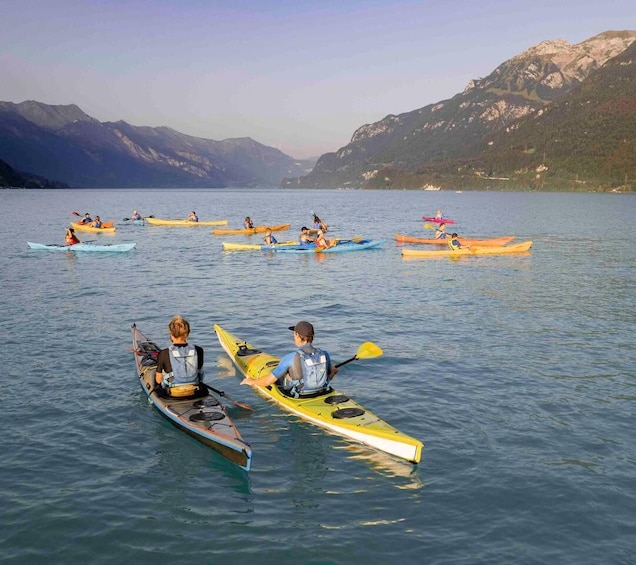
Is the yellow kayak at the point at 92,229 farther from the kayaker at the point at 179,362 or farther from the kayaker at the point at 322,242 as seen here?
the kayaker at the point at 179,362

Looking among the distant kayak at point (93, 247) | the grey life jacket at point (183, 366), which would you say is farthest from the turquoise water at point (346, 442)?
the distant kayak at point (93, 247)

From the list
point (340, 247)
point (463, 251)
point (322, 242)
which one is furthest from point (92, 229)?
point (463, 251)

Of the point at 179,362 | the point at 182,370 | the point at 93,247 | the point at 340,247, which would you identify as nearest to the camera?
the point at 179,362

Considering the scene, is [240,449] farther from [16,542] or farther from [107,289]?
[107,289]

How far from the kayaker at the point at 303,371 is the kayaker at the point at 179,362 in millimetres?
1208

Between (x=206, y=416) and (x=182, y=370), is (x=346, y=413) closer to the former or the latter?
(x=206, y=416)

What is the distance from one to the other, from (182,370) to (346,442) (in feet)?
12.7

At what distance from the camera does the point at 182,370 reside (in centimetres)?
1232

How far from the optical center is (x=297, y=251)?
41.9 m

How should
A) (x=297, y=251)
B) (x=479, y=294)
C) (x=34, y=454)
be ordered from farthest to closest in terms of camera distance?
(x=297, y=251) → (x=479, y=294) → (x=34, y=454)

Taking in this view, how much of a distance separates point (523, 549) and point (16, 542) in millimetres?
7563

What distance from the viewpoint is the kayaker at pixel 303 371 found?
12.2 meters

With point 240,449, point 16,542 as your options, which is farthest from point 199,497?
point 16,542

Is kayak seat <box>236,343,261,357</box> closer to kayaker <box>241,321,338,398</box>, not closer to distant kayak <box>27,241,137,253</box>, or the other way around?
kayaker <box>241,321,338,398</box>
